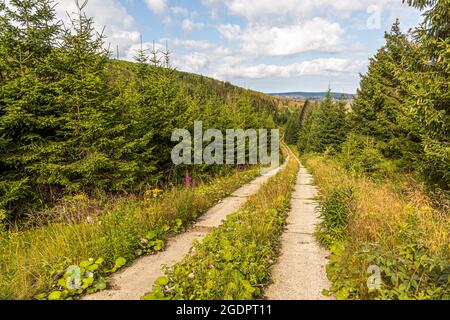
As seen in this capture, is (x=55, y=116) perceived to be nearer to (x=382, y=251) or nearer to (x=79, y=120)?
(x=79, y=120)

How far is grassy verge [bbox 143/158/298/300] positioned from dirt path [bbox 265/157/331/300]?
219mm

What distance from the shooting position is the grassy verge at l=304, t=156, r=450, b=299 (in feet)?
11.2

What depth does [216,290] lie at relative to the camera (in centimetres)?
380

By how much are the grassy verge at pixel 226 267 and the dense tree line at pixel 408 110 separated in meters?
5.32

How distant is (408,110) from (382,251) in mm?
6387

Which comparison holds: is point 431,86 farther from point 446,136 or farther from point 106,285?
point 106,285

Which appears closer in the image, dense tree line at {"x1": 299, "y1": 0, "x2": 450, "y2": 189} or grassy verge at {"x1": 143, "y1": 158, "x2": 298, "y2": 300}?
grassy verge at {"x1": 143, "y1": 158, "x2": 298, "y2": 300}

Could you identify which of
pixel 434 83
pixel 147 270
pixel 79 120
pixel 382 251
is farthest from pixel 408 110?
pixel 79 120

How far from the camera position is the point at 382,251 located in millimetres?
3896

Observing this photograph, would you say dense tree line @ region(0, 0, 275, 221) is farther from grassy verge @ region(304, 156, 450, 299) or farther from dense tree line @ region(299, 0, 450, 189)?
dense tree line @ region(299, 0, 450, 189)

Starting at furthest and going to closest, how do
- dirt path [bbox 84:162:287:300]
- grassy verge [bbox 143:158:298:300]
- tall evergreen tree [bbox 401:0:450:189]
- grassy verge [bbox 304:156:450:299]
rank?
1. tall evergreen tree [bbox 401:0:450:189]
2. dirt path [bbox 84:162:287:300]
3. grassy verge [bbox 143:158:298:300]
4. grassy verge [bbox 304:156:450:299]

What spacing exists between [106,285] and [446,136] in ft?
30.1

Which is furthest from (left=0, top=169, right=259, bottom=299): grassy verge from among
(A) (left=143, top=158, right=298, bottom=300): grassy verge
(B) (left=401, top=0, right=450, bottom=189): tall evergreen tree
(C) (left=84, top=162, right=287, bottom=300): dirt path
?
(B) (left=401, top=0, right=450, bottom=189): tall evergreen tree
